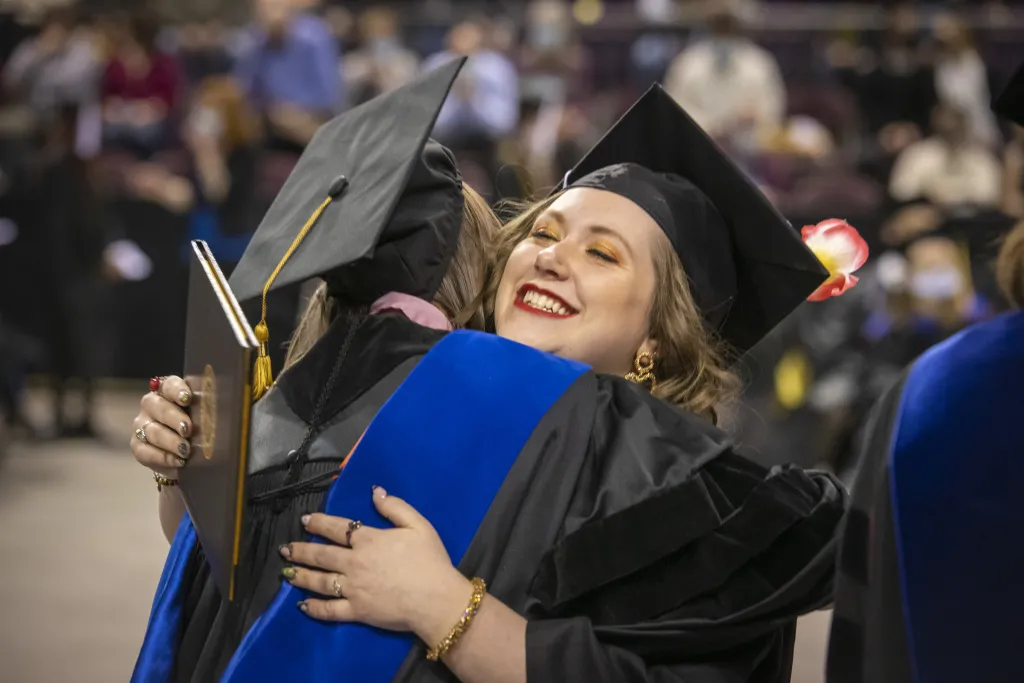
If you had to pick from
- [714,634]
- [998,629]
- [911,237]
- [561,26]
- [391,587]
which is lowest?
[998,629]

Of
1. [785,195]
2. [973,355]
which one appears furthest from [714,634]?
[785,195]

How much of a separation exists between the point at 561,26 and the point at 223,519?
7813 mm

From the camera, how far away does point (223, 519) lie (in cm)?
157

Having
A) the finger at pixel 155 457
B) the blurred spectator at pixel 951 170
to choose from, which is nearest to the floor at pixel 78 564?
the finger at pixel 155 457

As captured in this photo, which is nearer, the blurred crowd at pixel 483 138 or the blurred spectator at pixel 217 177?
the blurred crowd at pixel 483 138

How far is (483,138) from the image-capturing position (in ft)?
26.7

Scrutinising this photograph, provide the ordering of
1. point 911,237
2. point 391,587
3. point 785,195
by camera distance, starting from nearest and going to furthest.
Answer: point 391,587 < point 911,237 < point 785,195

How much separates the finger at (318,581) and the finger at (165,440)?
0.27 metres

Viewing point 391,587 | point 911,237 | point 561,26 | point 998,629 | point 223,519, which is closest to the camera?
point 998,629

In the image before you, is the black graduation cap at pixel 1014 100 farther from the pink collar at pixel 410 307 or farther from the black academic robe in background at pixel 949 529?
the pink collar at pixel 410 307

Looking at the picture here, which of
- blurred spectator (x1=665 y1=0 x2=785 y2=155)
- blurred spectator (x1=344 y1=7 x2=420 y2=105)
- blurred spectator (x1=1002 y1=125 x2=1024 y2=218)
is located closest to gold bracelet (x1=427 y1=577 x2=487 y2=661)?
blurred spectator (x1=344 y1=7 x2=420 y2=105)

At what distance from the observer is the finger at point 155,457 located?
1.92 m

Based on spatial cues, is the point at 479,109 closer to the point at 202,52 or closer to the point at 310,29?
the point at 310,29

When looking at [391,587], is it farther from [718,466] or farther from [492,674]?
[718,466]
